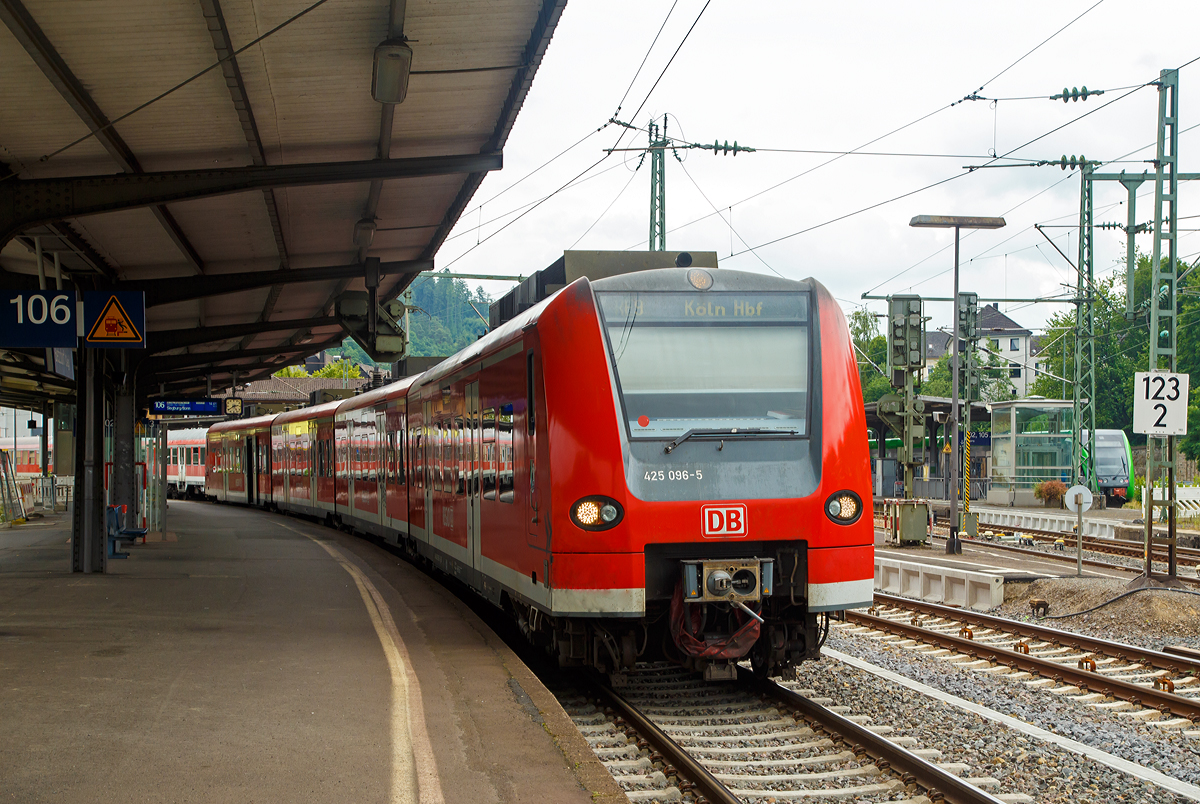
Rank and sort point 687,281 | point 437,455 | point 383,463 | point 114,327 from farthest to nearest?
point 383,463 → point 437,455 → point 114,327 → point 687,281

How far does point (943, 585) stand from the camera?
15.9m

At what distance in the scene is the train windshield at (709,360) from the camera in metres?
8.00

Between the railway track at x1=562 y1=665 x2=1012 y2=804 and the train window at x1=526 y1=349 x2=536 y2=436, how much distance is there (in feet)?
6.83

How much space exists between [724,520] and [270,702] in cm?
311

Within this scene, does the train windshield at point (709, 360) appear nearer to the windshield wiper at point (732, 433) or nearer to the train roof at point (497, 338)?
the windshield wiper at point (732, 433)

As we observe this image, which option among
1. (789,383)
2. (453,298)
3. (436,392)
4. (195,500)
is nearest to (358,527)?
(436,392)

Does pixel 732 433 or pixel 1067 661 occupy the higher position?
pixel 732 433

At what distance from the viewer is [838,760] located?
6902 mm

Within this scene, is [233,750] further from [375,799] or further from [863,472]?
[863,472]

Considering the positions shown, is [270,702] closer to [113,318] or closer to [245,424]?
[113,318]

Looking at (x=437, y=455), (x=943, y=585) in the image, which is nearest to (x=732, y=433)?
(x=437, y=455)

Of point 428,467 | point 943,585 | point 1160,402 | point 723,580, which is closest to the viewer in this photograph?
point 723,580

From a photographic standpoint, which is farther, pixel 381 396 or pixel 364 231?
pixel 381 396

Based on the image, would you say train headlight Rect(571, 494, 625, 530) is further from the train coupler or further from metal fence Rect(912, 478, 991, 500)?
metal fence Rect(912, 478, 991, 500)
